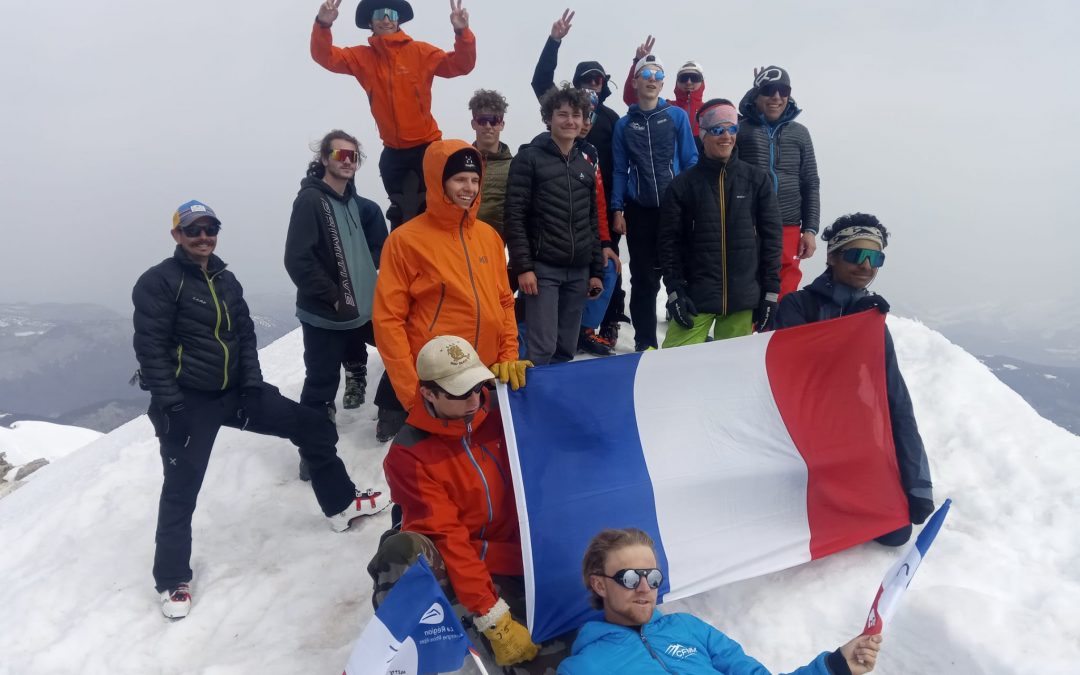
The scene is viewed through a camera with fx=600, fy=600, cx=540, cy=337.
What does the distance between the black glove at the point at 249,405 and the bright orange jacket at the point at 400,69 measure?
3.05 meters

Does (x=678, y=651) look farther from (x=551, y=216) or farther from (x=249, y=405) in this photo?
(x=551, y=216)

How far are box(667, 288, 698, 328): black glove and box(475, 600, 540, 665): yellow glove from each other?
10.7 feet

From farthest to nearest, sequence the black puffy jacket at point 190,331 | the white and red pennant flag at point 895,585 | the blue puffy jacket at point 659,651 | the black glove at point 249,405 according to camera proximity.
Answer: the black glove at point 249,405, the black puffy jacket at point 190,331, the blue puffy jacket at point 659,651, the white and red pennant flag at point 895,585

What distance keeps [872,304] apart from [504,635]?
11.9 feet

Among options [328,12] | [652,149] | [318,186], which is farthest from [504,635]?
[328,12]

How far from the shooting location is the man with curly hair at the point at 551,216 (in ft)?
18.6

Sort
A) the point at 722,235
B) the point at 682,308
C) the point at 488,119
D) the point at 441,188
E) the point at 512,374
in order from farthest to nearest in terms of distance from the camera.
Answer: the point at 488,119
the point at 682,308
the point at 722,235
the point at 441,188
the point at 512,374

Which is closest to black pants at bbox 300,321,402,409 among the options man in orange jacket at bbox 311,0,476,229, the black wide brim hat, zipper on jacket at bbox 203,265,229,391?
zipper on jacket at bbox 203,265,229,391

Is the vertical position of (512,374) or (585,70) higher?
(585,70)

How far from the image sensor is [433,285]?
4379 mm

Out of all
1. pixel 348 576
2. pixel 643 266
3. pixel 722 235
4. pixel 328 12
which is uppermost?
pixel 328 12

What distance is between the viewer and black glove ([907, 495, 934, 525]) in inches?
174

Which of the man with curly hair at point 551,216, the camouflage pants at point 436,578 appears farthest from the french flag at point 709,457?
the man with curly hair at point 551,216

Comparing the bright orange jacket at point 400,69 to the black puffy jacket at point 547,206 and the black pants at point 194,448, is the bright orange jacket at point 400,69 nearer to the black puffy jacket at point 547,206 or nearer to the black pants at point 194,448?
the black puffy jacket at point 547,206
